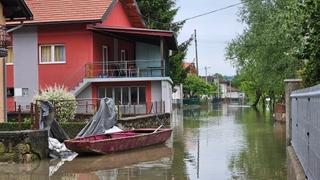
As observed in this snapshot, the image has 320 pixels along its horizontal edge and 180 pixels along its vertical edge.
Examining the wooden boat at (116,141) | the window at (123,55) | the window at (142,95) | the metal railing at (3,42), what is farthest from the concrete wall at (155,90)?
the metal railing at (3,42)

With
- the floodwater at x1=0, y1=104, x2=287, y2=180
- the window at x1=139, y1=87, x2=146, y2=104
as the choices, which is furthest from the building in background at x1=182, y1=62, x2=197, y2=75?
the floodwater at x1=0, y1=104, x2=287, y2=180

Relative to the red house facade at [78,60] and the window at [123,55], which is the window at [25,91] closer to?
the red house facade at [78,60]

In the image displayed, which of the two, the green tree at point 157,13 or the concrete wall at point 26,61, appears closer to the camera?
the concrete wall at point 26,61

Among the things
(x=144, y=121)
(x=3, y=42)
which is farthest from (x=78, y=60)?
(x=3, y=42)

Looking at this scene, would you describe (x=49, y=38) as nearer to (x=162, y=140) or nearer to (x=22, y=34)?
(x=22, y=34)

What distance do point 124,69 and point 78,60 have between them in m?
2.95

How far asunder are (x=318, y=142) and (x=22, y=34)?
98.0 feet

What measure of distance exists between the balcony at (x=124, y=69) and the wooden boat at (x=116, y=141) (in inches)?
488

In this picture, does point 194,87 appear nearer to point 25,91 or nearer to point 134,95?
point 134,95

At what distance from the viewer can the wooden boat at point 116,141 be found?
61.1ft

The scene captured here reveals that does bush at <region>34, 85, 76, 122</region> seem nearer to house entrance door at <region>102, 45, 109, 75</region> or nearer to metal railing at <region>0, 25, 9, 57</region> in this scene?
metal railing at <region>0, 25, 9, 57</region>

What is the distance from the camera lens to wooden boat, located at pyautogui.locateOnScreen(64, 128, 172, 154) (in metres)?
18.6

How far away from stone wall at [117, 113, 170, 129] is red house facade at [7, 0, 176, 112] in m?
1.90

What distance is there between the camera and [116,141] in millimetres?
19812
